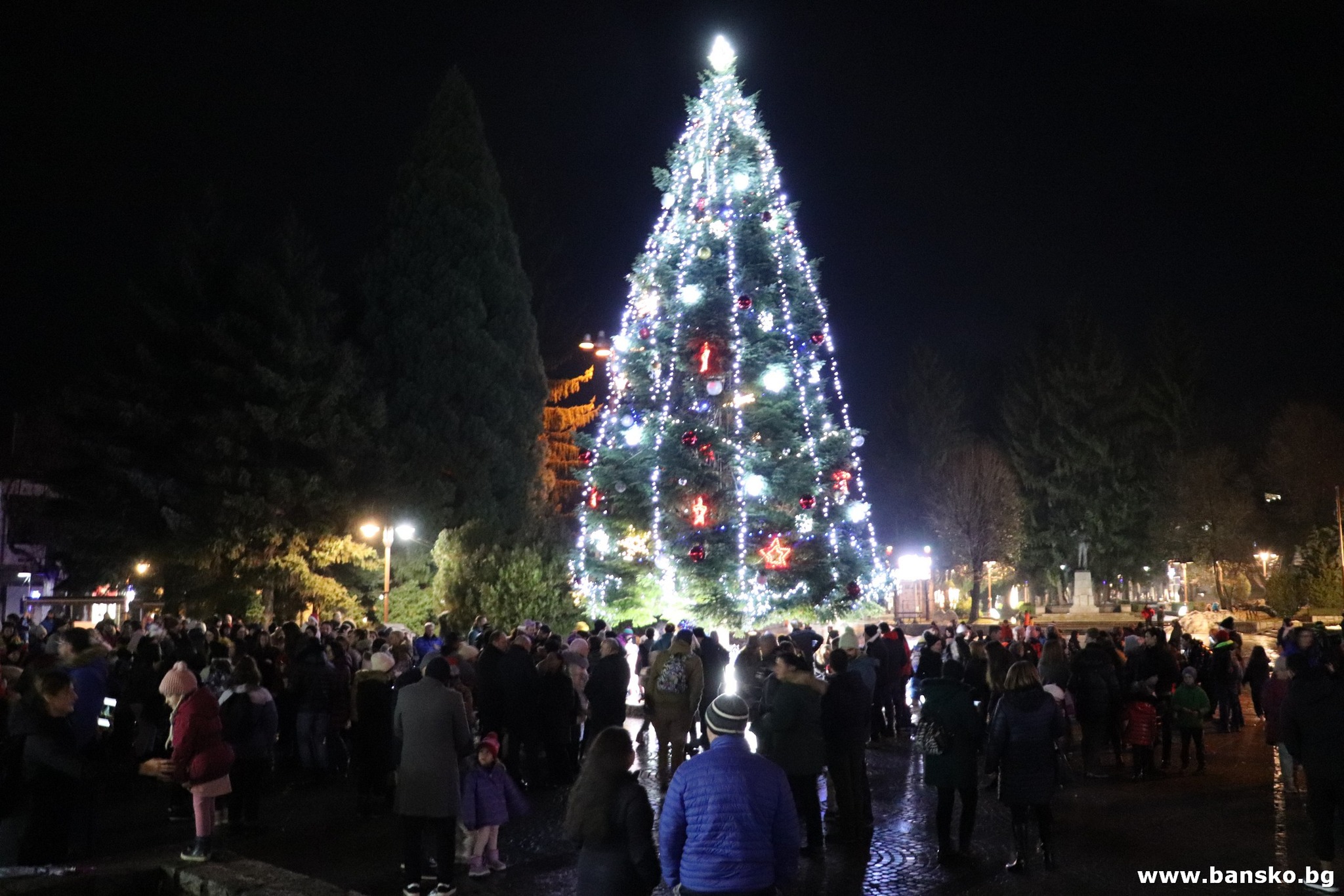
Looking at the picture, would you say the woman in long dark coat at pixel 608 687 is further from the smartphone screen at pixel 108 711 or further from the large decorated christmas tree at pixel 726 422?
the large decorated christmas tree at pixel 726 422

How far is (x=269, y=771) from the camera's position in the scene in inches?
595

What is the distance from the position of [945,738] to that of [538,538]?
27.1m

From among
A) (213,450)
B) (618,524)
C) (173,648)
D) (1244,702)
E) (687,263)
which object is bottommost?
(1244,702)

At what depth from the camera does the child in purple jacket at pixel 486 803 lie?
8.88 m

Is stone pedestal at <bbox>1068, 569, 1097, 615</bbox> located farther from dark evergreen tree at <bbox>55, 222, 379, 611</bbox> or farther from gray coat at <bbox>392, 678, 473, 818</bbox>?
gray coat at <bbox>392, 678, 473, 818</bbox>

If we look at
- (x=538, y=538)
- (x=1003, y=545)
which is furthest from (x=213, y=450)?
(x=1003, y=545)

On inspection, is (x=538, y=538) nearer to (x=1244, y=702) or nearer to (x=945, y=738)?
(x=1244, y=702)

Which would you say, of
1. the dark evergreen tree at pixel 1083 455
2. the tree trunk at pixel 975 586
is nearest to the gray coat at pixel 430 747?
the tree trunk at pixel 975 586

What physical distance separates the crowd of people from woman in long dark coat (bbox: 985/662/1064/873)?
0.02m

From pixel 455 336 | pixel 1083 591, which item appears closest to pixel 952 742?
pixel 455 336

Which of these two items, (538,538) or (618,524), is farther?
(538,538)

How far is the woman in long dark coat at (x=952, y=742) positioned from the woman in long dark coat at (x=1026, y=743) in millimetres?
374

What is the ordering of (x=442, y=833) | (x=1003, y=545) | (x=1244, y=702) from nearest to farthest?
(x=442, y=833)
(x=1244, y=702)
(x=1003, y=545)

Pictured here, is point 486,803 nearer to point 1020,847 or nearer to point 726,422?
point 1020,847
